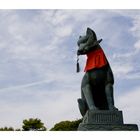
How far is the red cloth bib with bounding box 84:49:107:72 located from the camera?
284 inches

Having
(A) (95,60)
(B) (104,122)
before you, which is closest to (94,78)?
(A) (95,60)

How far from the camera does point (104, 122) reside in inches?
265

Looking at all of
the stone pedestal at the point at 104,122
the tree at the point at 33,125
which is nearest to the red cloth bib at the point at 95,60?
the stone pedestal at the point at 104,122

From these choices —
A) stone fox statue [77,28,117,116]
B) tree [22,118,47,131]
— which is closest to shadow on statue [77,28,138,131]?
stone fox statue [77,28,117,116]

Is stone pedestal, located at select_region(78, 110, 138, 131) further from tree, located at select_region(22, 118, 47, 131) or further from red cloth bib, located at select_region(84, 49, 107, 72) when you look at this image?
tree, located at select_region(22, 118, 47, 131)

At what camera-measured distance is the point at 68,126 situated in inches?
620

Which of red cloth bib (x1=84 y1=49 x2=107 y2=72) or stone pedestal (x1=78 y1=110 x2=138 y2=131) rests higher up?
Result: red cloth bib (x1=84 y1=49 x2=107 y2=72)

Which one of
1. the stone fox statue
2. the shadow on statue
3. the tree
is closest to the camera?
the shadow on statue

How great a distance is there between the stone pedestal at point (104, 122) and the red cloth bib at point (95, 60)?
94cm

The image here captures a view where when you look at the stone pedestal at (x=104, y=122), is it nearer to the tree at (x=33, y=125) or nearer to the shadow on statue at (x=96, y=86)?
the shadow on statue at (x=96, y=86)

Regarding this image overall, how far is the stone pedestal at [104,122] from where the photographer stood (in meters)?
6.66
